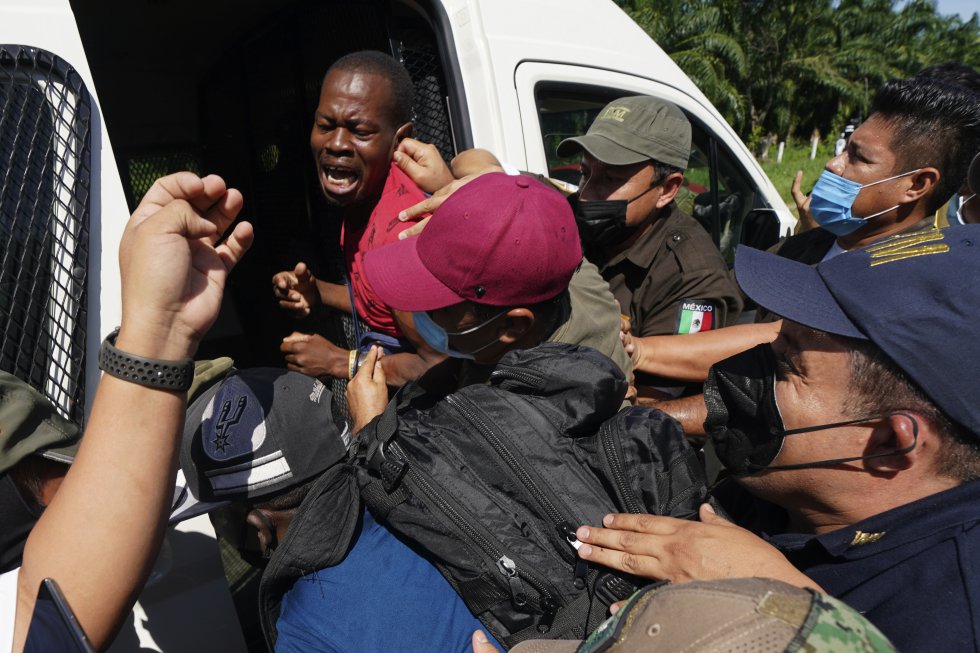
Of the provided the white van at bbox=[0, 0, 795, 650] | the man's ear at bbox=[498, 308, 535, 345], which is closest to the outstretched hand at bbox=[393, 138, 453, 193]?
the white van at bbox=[0, 0, 795, 650]

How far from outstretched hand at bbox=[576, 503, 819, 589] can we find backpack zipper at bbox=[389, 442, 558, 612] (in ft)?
0.31

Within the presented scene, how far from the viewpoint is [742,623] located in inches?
28.5

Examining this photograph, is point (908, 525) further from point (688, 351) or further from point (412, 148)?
point (412, 148)

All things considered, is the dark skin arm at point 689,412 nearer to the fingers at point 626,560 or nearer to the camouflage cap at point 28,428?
the fingers at point 626,560

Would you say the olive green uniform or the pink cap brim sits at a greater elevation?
the pink cap brim

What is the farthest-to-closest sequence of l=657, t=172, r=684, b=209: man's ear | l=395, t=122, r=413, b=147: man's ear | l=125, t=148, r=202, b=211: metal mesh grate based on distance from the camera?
1. l=125, t=148, r=202, b=211: metal mesh grate
2. l=657, t=172, r=684, b=209: man's ear
3. l=395, t=122, r=413, b=147: man's ear

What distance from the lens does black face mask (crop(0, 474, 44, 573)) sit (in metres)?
1.22

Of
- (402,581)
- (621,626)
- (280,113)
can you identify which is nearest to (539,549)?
(402,581)

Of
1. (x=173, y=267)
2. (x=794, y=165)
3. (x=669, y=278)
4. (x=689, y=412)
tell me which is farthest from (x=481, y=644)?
(x=794, y=165)

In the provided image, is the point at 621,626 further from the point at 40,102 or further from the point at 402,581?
the point at 40,102

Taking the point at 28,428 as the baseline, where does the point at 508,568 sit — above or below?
below

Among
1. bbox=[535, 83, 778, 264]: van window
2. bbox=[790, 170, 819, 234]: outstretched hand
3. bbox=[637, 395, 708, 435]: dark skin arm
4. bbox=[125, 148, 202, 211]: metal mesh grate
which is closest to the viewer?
bbox=[637, 395, 708, 435]: dark skin arm

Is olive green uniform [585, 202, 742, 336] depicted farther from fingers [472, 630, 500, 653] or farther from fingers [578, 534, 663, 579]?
fingers [472, 630, 500, 653]

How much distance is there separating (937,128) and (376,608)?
2503mm
